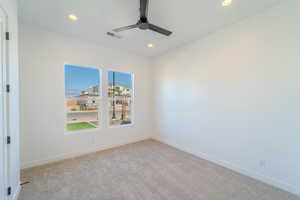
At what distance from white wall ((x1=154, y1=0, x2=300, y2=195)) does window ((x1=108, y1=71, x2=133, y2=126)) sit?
1.77m

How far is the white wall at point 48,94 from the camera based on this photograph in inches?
104

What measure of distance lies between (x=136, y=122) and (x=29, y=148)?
2725mm

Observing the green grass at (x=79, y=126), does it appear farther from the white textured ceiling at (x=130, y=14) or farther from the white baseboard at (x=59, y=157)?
the white textured ceiling at (x=130, y=14)

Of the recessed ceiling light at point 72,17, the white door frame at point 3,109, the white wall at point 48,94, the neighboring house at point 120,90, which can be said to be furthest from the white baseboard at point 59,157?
the recessed ceiling light at point 72,17

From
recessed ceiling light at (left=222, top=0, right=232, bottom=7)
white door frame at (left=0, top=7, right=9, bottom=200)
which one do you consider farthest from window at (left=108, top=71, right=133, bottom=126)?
recessed ceiling light at (left=222, top=0, right=232, bottom=7)

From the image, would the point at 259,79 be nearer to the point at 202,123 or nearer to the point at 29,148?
the point at 202,123

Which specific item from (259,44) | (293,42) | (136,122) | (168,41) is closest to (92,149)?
(136,122)

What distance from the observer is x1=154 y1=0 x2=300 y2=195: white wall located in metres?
2.03

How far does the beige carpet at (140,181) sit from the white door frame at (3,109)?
646 mm

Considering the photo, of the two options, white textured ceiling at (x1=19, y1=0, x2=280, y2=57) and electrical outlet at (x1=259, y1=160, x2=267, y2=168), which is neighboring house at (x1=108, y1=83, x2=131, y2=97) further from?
electrical outlet at (x1=259, y1=160, x2=267, y2=168)

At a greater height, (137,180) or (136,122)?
(136,122)

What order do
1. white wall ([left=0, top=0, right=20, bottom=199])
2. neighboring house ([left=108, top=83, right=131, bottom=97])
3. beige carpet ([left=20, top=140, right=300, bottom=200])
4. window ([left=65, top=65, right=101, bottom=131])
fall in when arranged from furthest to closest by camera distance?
1. neighboring house ([left=108, top=83, right=131, bottom=97])
2. window ([left=65, top=65, right=101, bottom=131])
3. beige carpet ([left=20, top=140, right=300, bottom=200])
4. white wall ([left=0, top=0, right=20, bottom=199])

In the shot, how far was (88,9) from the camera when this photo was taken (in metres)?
2.26

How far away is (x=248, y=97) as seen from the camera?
2.47 m
